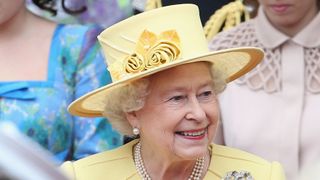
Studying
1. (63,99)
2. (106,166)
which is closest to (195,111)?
(106,166)

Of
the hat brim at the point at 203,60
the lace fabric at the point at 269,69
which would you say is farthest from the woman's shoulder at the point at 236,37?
the hat brim at the point at 203,60

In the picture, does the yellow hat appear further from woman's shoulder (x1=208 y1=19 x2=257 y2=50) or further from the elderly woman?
woman's shoulder (x1=208 y1=19 x2=257 y2=50)

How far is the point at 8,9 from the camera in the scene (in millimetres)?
2498

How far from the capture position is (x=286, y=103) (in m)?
2.80

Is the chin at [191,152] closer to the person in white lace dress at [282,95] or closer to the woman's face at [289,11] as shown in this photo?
the person in white lace dress at [282,95]

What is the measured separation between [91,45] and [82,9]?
57 centimetres

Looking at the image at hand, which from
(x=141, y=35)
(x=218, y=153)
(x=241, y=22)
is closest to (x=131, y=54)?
(x=141, y=35)

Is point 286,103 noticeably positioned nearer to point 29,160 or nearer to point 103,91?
point 103,91

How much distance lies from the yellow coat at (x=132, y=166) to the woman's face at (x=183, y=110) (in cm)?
17

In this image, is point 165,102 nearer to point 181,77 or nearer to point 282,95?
point 181,77

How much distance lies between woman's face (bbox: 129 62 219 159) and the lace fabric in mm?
951

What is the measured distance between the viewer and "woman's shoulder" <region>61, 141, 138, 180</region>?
206 centimetres

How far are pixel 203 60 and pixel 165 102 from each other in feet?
A: 0.54

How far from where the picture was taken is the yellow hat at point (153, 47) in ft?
6.09
